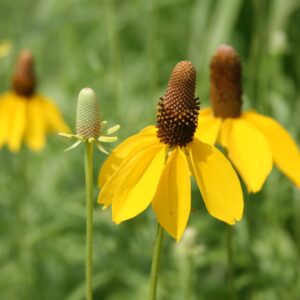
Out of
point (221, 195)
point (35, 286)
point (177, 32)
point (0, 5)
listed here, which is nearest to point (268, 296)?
point (35, 286)

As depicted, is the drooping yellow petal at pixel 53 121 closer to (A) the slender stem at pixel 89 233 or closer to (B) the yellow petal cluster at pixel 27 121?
(B) the yellow petal cluster at pixel 27 121

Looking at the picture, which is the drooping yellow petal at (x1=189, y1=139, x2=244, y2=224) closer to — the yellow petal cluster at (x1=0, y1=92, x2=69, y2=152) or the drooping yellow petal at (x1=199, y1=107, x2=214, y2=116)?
the drooping yellow petal at (x1=199, y1=107, x2=214, y2=116)

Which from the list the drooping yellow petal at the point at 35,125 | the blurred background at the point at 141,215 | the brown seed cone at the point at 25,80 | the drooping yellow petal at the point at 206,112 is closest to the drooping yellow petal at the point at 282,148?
the drooping yellow petal at the point at 206,112

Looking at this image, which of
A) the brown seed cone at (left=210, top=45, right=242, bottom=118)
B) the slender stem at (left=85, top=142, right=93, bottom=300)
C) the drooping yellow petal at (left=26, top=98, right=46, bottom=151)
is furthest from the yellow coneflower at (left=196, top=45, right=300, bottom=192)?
the drooping yellow petal at (left=26, top=98, right=46, bottom=151)

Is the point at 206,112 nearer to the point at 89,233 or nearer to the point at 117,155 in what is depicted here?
the point at 117,155

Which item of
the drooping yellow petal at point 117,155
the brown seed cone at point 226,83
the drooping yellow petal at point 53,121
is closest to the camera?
the drooping yellow petal at point 117,155

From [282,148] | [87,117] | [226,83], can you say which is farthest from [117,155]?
[226,83]

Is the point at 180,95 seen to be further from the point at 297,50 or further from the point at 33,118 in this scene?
the point at 297,50
